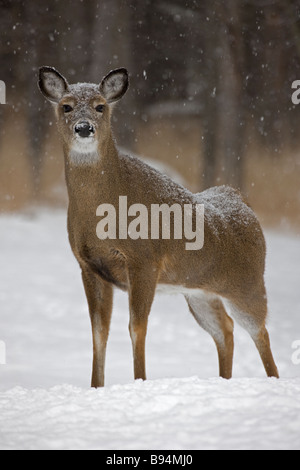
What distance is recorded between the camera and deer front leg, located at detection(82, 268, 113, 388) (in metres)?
5.98

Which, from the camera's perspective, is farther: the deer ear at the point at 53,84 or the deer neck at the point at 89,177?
the deer ear at the point at 53,84

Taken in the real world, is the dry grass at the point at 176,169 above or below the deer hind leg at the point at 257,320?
above

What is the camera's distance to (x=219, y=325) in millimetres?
7051

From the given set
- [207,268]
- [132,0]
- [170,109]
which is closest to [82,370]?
[207,268]

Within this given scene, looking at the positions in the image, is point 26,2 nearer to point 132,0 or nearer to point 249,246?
point 132,0

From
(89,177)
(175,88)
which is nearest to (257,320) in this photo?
(89,177)

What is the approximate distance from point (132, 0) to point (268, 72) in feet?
12.4

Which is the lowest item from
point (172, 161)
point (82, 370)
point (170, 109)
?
point (82, 370)

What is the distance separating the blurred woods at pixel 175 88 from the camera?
55.6 ft

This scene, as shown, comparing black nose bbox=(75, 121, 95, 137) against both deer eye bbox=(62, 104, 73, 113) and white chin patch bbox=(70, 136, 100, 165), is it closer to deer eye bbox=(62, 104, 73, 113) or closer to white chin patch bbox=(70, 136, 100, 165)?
white chin patch bbox=(70, 136, 100, 165)

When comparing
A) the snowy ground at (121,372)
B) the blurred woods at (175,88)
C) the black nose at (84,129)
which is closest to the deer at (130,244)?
the black nose at (84,129)

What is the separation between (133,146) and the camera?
17.1 meters

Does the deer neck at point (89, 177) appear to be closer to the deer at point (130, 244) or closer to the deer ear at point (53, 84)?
the deer at point (130, 244)

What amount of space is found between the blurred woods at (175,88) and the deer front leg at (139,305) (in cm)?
1125
